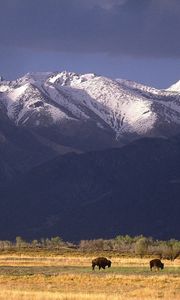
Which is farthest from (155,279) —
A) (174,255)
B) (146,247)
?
(146,247)

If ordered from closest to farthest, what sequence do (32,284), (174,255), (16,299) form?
(16,299) < (32,284) < (174,255)

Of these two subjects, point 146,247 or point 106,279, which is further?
point 146,247

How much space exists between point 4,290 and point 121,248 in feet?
373

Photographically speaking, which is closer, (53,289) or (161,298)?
(161,298)

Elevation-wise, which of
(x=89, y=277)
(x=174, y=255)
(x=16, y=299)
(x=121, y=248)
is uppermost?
(x=121, y=248)

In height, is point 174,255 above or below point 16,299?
above

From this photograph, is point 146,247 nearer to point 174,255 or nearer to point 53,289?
point 174,255

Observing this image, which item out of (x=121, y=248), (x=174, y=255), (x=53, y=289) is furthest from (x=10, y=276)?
(x=121, y=248)

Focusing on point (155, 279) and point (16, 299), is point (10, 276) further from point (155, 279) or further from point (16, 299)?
point (16, 299)

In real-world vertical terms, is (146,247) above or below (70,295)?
above

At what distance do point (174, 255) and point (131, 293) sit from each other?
64334mm

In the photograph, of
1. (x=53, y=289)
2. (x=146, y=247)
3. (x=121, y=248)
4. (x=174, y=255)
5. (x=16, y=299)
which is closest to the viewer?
(x=16, y=299)

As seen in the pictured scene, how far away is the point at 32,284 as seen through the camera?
60.5m

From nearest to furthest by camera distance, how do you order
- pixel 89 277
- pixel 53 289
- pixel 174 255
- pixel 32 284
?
1. pixel 53 289
2. pixel 32 284
3. pixel 89 277
4. pixel 174 255
